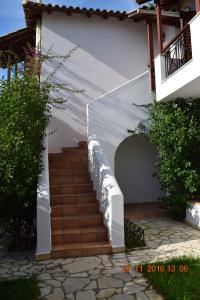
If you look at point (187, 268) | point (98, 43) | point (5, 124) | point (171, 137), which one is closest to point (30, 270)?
point (187, 268)

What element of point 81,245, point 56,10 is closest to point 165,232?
point 81,245

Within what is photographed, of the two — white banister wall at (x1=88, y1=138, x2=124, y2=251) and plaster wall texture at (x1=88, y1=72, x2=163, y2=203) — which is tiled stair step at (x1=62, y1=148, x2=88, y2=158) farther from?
white banister wall at (x1=88, y1=138, x2=124, y2=251)

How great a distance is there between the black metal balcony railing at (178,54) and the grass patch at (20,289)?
7.10 m

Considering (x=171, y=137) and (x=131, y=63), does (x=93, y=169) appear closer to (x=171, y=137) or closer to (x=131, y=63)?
(x=171, y=137)

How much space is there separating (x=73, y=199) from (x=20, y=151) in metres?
2.05

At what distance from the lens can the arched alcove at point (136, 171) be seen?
1165 cm

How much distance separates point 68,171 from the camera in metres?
9.38

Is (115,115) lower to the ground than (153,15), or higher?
lower

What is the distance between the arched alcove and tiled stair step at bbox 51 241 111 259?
497 centimetres

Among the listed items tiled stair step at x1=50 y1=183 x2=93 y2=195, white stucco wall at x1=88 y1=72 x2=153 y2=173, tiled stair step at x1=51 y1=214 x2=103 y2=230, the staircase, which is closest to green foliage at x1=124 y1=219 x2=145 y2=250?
the staircase

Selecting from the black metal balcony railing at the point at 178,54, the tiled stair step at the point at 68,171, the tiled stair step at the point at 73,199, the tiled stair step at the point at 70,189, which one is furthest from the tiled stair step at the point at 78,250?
the black metal balcony railing at the point at 178,54

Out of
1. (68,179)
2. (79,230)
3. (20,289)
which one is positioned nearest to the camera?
(20,289)
